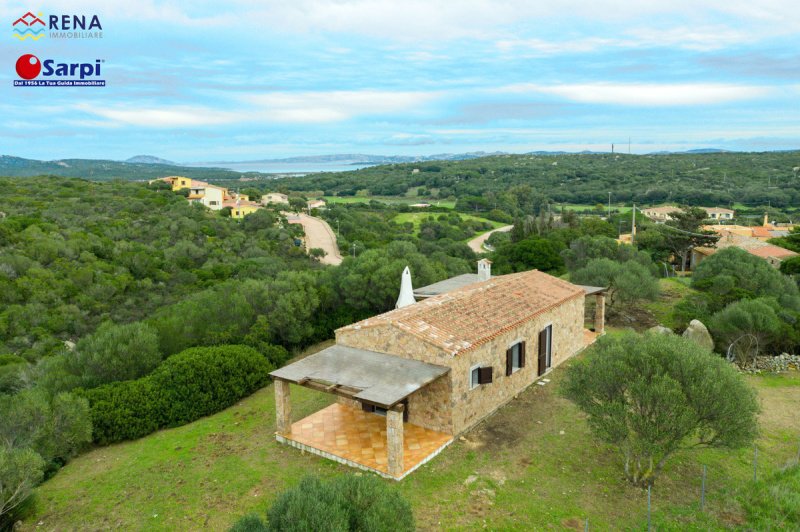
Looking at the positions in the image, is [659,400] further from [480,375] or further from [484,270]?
[484,270]

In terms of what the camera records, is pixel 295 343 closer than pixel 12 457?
No

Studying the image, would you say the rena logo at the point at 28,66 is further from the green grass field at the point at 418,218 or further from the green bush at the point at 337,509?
the green grass field at the point at 418,218

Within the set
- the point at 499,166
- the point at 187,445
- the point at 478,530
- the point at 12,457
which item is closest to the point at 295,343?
the point at 187,445

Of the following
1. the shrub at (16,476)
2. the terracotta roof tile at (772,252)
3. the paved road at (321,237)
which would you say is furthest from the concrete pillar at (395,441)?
the terracotta roof tile at (772,252)

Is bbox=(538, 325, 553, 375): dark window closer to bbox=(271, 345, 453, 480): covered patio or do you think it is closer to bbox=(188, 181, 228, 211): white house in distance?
bbox=(271, 345, 453, 480): covered patio

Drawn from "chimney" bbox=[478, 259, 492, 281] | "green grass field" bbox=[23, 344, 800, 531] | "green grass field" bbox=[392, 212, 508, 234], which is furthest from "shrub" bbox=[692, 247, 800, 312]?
"green grass field" bbox=[392, 212, 508, 234]

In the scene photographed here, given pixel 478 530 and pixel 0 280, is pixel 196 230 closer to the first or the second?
pixel 0 280

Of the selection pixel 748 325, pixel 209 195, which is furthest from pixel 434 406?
pixel 209 195
